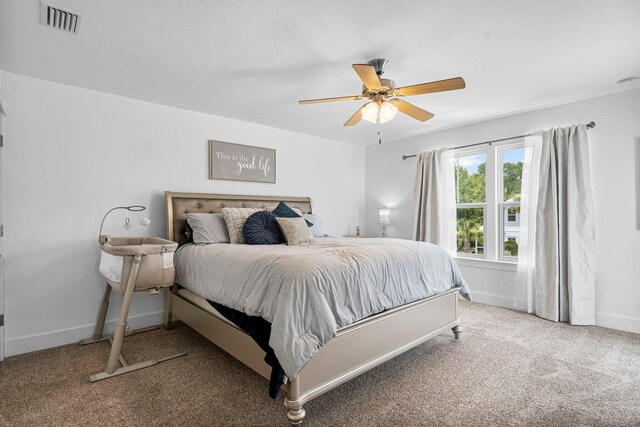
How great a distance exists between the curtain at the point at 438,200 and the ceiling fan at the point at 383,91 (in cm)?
188

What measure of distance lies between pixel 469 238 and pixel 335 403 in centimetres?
334

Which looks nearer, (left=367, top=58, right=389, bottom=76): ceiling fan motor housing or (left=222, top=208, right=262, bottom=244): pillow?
(left=367, top=58, right=389, bottom=76): ceiling fan motor housing

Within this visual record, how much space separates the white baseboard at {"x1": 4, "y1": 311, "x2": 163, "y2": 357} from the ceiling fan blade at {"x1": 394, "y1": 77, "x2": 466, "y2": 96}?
3356 mm

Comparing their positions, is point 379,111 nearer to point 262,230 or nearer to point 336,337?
point 262,230

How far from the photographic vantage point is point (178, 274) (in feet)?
10.1

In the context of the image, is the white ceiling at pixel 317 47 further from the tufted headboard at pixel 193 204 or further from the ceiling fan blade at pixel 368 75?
the tufted headboard at pixel 193 204

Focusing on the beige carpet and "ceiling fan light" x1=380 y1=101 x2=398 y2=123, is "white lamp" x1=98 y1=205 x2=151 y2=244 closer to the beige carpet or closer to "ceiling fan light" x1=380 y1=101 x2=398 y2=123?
the beige carpet

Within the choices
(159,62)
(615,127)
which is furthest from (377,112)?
(615,127)

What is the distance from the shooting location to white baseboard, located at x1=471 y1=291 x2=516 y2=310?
157 inches

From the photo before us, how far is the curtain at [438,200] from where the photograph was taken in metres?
4.56

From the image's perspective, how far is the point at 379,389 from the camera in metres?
2.13

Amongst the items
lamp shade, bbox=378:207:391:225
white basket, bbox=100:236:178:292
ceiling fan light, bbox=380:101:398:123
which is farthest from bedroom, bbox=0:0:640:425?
lamp shade, bbox=378:207:391:225

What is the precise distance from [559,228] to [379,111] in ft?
8.02

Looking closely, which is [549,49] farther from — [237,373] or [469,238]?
[237,373]
